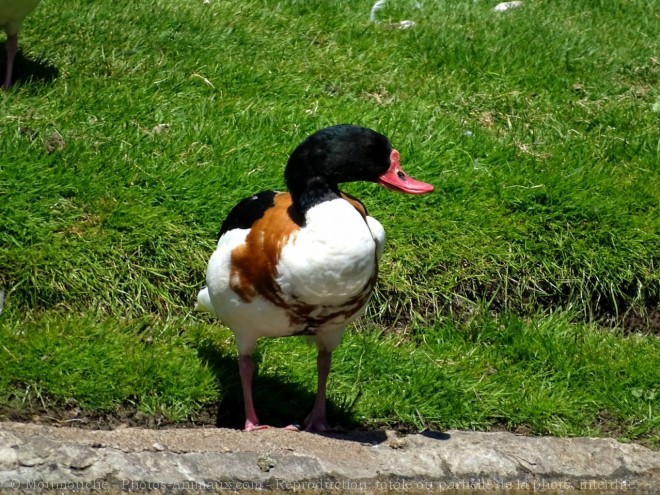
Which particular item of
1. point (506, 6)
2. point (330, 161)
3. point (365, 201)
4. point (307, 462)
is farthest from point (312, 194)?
point (506, 6)

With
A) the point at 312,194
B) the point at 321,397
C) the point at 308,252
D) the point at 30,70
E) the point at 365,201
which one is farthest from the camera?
the point at 30,70

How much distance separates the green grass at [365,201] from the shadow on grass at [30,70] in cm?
2

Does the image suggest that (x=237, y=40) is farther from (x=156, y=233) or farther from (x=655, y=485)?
(x=655, y=485)

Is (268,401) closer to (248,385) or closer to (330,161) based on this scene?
(248,385)

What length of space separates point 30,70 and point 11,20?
1.01ft

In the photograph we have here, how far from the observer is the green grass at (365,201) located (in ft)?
15.7

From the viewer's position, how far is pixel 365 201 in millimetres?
5699

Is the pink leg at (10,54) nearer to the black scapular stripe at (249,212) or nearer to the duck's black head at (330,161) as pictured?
the black scapular stripe at (249,212)

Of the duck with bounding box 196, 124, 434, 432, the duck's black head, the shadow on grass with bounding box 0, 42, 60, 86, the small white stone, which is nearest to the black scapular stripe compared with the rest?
the duck with bounding box 196, 124, 434, 432

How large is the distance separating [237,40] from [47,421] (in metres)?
3.36

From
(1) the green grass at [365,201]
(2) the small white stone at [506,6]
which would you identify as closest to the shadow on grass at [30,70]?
(1) the green grass at [365,201]

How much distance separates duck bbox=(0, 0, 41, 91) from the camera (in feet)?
19.8

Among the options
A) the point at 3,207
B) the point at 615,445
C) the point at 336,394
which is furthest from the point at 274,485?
the point at 3,207

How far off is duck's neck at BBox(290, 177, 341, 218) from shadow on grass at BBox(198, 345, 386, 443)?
3.18 ft
